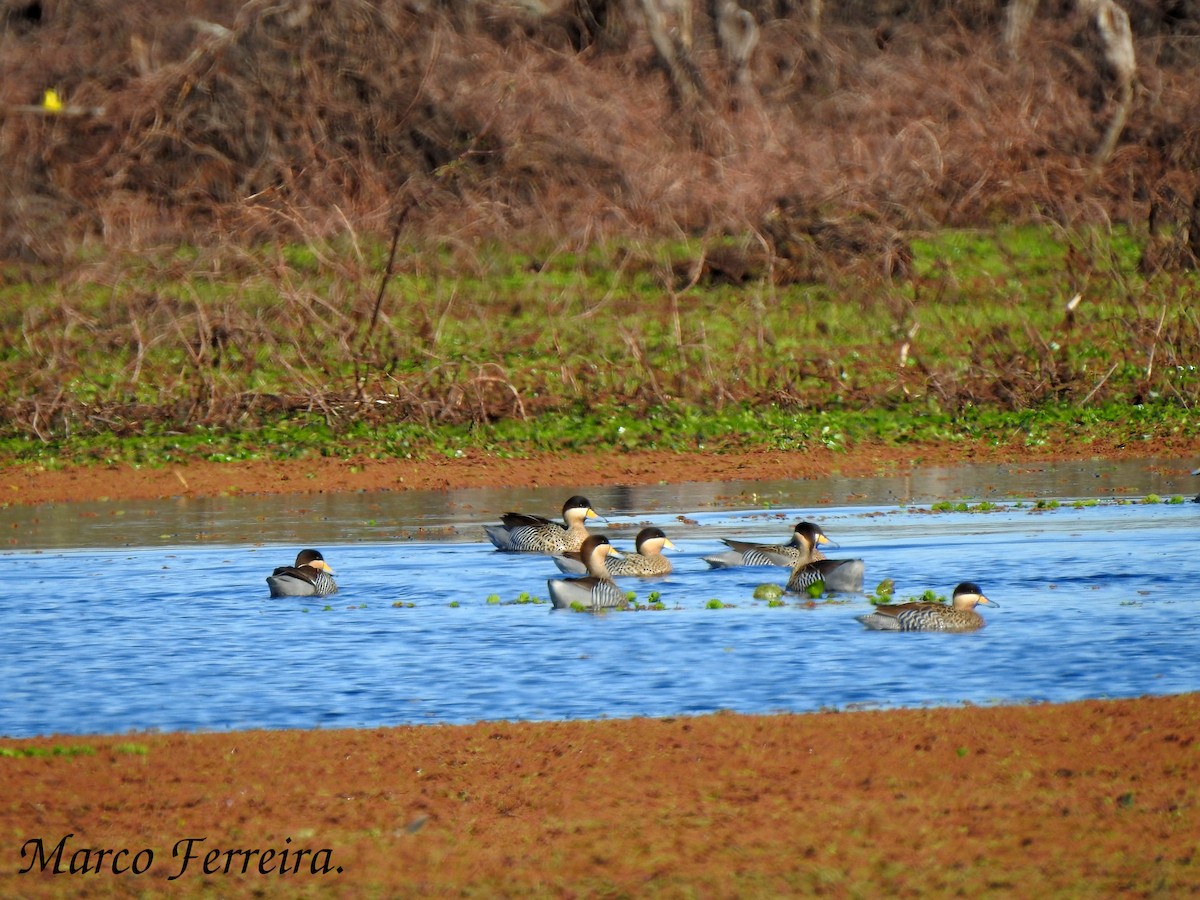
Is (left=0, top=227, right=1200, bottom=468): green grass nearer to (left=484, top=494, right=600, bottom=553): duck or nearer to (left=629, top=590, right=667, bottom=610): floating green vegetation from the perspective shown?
(left=484, top=494, right=600, bottom=553): duck

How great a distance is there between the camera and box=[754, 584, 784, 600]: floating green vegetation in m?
14.2

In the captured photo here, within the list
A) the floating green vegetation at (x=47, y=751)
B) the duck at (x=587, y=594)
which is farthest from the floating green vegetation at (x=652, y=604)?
the floating green vegetation at (x=47, y=751)

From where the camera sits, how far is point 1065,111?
1521 inches

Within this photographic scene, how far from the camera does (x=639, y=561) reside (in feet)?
50.6

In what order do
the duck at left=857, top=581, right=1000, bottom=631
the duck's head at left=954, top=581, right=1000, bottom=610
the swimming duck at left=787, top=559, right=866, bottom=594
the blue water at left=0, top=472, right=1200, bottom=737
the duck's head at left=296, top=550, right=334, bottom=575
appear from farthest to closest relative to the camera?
the duck's head at left=296, top=550, right=334, bottom=575, the swimming duck at left=787, top=559, right=866, bottom=594, the duck's head at left=954, top=581, right=1000, bottom=610, the duck at left=857, top=581, right=1000, bottom=631, the blue water at left=0, top=472, right=1200, bottom=737

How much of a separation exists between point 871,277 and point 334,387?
9.50 m

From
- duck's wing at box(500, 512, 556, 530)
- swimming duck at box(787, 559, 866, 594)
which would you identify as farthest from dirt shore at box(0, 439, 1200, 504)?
swimming duck at box(787, 559, 866, 594)

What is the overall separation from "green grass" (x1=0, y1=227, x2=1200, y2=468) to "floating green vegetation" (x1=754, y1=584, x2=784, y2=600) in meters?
10.3

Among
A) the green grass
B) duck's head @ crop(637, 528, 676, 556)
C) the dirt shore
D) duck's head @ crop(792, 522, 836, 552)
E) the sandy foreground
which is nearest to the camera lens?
the sandy foreground

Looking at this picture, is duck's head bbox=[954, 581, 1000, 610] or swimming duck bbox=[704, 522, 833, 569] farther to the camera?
swimming duck bbox=[704, 522, 833, 569]

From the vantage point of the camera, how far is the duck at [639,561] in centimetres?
1541

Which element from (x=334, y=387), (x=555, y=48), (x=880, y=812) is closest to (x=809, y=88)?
(x=555, y=48)

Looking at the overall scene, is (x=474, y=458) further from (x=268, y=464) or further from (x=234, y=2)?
(x=234, y=2)
